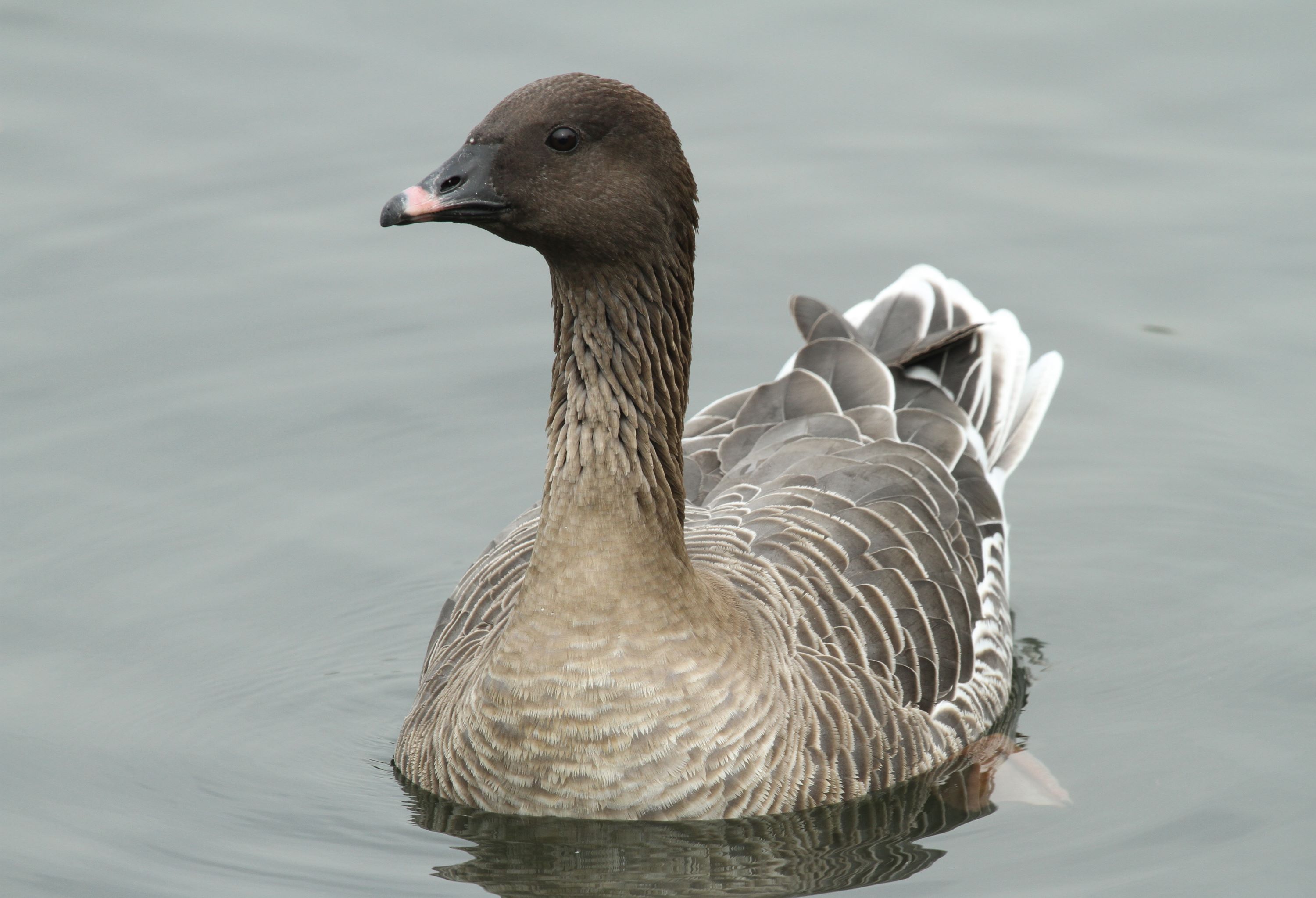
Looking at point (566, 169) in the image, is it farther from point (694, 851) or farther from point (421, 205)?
point (694, 851)

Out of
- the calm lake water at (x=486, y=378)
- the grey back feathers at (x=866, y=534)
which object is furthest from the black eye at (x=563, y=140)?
the calm lake water at (x=486, y=378)

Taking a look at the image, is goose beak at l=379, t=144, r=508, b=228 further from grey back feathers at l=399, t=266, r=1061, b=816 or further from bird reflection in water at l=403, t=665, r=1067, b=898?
bird reflection in water at l=403, t=665, r=1067, b=898

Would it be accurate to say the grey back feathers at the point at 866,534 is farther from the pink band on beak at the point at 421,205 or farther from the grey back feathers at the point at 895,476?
the pink band on beak at the point at 421,205

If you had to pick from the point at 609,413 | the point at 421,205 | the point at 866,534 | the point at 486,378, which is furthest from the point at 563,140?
the point at 486,378

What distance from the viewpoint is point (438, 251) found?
528 inches

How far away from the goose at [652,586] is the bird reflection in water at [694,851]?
150 millimetres

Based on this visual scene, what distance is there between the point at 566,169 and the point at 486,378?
504 centimetres

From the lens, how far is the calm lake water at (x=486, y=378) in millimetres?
8719

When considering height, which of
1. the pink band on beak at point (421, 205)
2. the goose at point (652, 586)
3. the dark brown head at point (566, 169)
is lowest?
the goose at point (652, 586)

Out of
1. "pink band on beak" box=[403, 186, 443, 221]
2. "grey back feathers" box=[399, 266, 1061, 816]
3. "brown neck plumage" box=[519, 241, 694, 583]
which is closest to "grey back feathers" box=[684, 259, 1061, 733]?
"grey back feathers" box=[399, 266, 1061, 816]

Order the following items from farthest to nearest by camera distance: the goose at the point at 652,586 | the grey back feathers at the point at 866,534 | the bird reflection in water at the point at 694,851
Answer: the grey back feathers at the point at 866,534 → the bird reflection in water at the point at 694,851 → the goose at the point at 652,586

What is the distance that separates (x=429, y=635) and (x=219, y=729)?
1.40 m

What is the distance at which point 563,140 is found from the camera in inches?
290

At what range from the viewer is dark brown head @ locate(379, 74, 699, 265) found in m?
7.31
